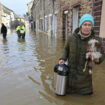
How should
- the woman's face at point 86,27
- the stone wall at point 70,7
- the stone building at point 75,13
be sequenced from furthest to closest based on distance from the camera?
the stone wall at point 70,7 → the stone building at point 75,13 → the woman's face at point 86,27

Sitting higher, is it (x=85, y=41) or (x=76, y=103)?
(x=85, y=41)

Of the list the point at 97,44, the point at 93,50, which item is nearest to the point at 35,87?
the point at 93,50

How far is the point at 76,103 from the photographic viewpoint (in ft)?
14.7

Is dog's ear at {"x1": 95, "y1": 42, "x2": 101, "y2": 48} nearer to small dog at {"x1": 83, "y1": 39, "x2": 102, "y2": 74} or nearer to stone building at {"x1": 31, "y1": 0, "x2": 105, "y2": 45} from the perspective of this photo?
small dog at {"x1": 83, "y1": 39, "x2": 102, "y2": 74}

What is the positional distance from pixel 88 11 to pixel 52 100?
740 centimetres

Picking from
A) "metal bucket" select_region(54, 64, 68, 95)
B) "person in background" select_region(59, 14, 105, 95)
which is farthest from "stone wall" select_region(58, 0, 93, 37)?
"metal bucket" select_region(54, 64, 68, 95)

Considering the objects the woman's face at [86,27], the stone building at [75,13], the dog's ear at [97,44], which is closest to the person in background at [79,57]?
the woman's face at [86,27]

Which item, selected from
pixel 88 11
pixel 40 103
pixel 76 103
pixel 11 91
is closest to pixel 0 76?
pixel 11 91

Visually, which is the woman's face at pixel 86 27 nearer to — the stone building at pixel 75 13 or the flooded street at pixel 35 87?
the flooded street at pixel 35 87

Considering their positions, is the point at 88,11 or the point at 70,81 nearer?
the point at 70,81

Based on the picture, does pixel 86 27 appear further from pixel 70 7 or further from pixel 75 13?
pixel 70 7

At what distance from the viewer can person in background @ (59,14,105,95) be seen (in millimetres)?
4461

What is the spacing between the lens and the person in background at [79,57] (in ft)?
14.6

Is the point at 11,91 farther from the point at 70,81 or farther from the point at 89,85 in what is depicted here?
the point at 89,85
